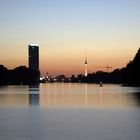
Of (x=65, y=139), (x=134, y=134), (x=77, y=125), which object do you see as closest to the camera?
(x=65, y=139)

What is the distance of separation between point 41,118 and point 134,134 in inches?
495

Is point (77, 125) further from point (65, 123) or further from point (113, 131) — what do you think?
point (113, 131)

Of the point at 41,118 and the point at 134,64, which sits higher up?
the point at 134,64

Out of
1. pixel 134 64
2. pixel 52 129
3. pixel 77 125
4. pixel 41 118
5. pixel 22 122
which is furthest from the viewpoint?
pixel 134 64

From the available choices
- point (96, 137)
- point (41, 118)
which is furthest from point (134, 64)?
point (96, 137)

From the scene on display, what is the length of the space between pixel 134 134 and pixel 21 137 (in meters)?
6.72

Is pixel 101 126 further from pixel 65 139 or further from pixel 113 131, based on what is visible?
pixel 65 139

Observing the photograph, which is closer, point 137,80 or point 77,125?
point 77,125

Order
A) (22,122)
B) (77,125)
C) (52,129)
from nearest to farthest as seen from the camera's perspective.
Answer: (52,129) → (77,125) → (22,122)

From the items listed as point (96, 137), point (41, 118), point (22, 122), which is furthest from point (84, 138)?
point (41, 118)

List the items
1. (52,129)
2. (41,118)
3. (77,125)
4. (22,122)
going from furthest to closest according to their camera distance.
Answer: (41,118)
(22,122)
(77,125)
(52,129)

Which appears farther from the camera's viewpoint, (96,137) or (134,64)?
(134,64)

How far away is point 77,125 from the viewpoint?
31.2 m

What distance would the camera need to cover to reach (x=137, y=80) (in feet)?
579
